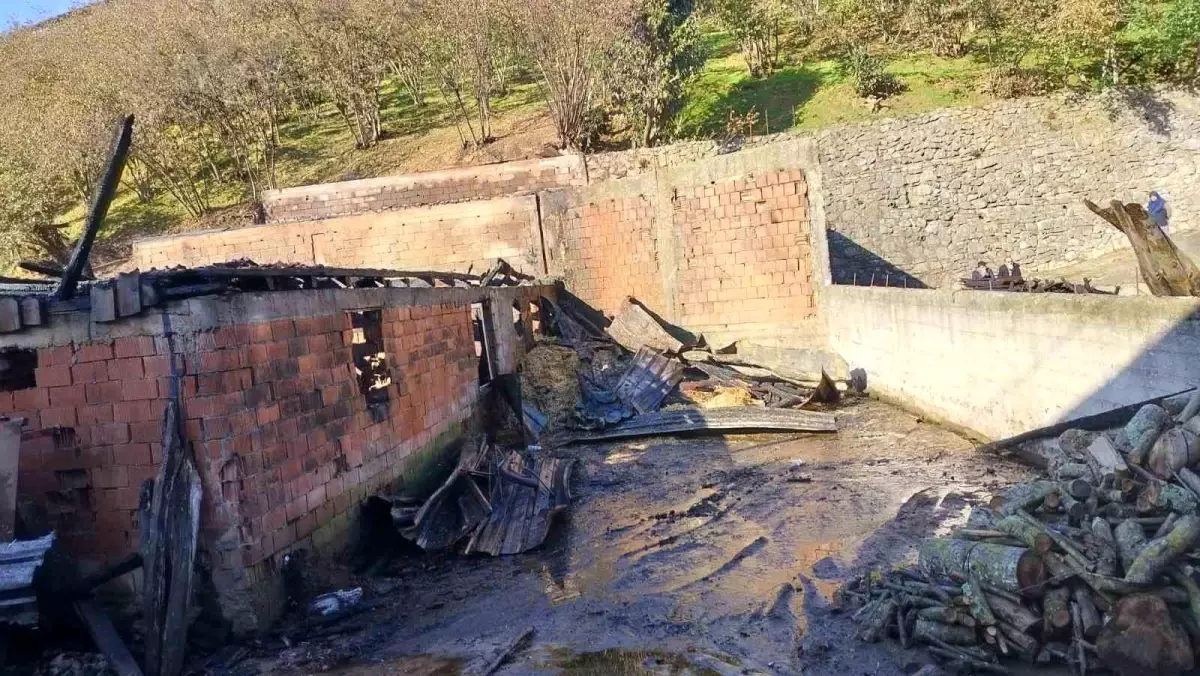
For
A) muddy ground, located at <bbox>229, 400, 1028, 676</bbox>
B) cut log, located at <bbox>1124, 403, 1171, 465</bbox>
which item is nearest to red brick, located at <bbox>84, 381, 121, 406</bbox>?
muddy ground, located at <bbox>229, 400, 1028, 676</bbox>

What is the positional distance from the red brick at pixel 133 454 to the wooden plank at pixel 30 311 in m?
1.04

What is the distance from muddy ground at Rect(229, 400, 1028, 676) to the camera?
5.18 m

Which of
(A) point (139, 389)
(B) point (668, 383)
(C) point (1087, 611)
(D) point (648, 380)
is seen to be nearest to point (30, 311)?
(A) point (139, 389)

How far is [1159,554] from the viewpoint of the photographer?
4.27 m

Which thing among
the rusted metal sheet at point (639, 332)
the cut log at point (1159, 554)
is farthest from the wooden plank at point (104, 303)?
the rusted metal sheet at point (639, 332)

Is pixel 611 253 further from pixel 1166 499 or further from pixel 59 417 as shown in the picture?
pixel 1166 499

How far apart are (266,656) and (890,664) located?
4014 millimetres

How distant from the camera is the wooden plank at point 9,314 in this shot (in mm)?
5488

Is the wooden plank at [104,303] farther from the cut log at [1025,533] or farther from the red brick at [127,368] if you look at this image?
the cut log at [1025,533]

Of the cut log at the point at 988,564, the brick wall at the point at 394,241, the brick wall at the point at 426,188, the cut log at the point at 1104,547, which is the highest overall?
the brick wall at the point at 426,188

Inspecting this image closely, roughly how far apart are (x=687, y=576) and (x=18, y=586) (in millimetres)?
4476

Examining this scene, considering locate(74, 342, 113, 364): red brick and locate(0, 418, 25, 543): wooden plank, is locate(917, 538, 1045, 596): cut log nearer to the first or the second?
locate(74, 342, 113, 364): red brick

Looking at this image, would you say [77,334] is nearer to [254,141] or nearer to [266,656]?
[266,656]

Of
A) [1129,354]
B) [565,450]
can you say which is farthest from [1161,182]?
[565,450]
